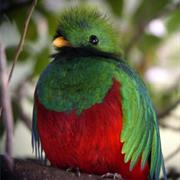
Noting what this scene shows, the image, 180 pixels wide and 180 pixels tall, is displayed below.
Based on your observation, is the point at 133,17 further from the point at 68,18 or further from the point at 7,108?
the point at 7,108

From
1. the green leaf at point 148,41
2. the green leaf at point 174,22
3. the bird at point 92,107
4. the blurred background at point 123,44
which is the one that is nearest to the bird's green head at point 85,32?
the bird at point 92,107

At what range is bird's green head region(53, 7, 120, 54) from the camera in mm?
2148

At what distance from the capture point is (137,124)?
2.10m

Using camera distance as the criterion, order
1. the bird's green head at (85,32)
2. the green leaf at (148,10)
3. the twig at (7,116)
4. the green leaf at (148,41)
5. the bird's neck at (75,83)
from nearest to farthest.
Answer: the twig at (7,116) → the bird's neck at (75,83) → the bird's green head at (85,32) → the green leaf at (148,10) → the green leaf at (148,41)

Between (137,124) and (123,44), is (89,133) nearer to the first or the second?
(137,124)

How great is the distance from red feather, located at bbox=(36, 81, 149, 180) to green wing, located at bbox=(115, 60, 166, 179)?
3cm

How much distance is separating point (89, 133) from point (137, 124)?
0.19m

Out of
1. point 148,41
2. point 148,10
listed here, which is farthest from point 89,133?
point 148,41

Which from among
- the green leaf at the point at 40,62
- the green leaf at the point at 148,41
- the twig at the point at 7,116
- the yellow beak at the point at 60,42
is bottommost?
the twig at the point at 7,116

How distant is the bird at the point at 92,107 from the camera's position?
2027mm

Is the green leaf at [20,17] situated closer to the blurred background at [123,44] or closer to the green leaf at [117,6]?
the blurred background at [123,44]

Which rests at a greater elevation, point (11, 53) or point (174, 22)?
point (174, 22)

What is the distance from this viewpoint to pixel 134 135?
2.08 meters

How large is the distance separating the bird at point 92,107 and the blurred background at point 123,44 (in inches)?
20.6
